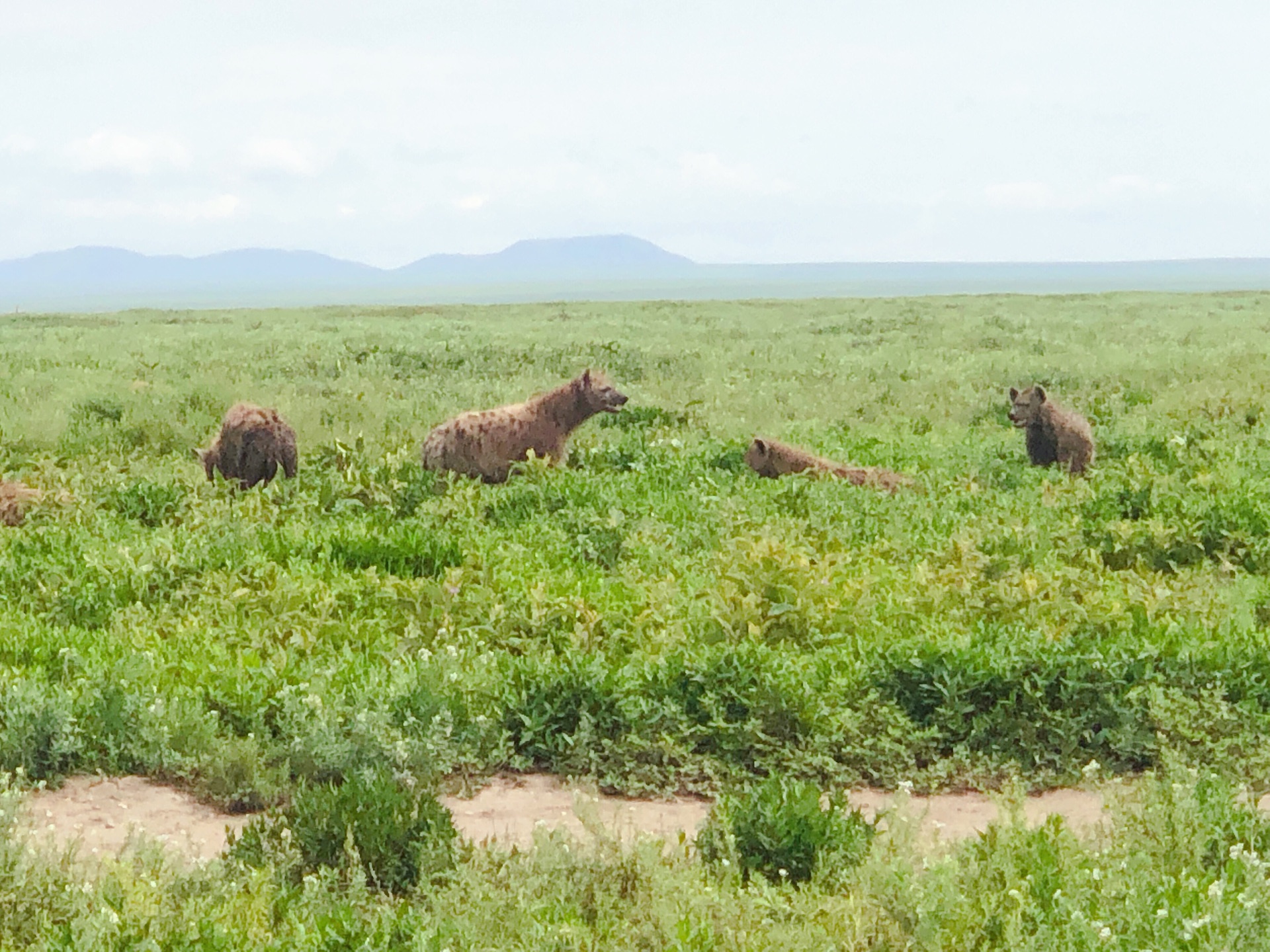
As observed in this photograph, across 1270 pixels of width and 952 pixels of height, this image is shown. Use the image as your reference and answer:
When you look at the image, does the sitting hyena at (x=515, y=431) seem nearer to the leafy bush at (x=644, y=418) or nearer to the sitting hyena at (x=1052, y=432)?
the leafy bush at (x=644, y=418)

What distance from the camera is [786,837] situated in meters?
5.24

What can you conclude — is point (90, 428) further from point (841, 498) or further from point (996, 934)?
point (996, 934)

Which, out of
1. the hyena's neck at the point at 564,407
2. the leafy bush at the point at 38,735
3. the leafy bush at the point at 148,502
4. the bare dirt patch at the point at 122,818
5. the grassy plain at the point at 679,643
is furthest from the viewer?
the hyena's neck at the point at 564,407

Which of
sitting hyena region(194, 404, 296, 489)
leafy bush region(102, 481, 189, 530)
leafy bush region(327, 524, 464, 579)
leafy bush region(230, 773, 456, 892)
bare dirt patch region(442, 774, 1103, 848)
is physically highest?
sitting hyena region(194, 404, 296, 489)

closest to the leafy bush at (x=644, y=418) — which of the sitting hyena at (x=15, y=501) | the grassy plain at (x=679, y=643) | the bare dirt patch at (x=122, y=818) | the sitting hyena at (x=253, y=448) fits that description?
the grassy plain at (x=679, y=643)

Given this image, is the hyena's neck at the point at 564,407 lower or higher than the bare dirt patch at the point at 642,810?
higher

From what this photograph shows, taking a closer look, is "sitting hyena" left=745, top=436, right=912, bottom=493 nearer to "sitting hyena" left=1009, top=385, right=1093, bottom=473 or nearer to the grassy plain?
the grassy plain

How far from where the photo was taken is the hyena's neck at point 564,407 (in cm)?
1430

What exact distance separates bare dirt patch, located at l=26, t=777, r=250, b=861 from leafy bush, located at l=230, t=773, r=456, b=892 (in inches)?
8.1

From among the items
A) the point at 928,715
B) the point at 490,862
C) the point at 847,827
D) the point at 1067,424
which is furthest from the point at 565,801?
the point at 1067,424

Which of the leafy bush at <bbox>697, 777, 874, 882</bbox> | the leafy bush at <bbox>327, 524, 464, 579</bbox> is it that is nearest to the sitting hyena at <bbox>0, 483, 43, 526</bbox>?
the leafy bush at <bbox>327, 524, 464, 579</bbox>

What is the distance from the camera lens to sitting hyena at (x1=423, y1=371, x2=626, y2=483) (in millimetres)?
13477

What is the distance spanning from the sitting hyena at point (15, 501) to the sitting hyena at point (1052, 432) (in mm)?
9859

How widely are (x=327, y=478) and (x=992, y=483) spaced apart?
21.5 ft
